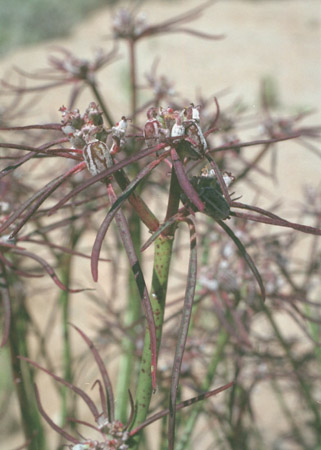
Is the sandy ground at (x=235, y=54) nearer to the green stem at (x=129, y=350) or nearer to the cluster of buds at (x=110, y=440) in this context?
the green stem at (x=129, y=350)

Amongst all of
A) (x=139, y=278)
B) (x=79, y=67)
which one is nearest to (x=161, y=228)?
(x=139, y=278)

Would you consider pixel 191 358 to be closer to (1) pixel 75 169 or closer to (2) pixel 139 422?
(2) pixel 139 422

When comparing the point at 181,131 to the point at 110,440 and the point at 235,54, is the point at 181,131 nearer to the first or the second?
the point at 110,440

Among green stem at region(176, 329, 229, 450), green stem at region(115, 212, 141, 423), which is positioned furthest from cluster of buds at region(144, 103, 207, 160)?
green stem at region(115, 212, 141, 423)

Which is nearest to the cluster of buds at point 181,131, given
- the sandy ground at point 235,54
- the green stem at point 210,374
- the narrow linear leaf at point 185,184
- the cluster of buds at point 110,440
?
the narrow linear leaf at point 185,184

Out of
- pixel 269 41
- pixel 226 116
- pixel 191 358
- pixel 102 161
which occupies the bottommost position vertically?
pixel 102 161

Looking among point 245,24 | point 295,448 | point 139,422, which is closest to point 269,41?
point 245,24
